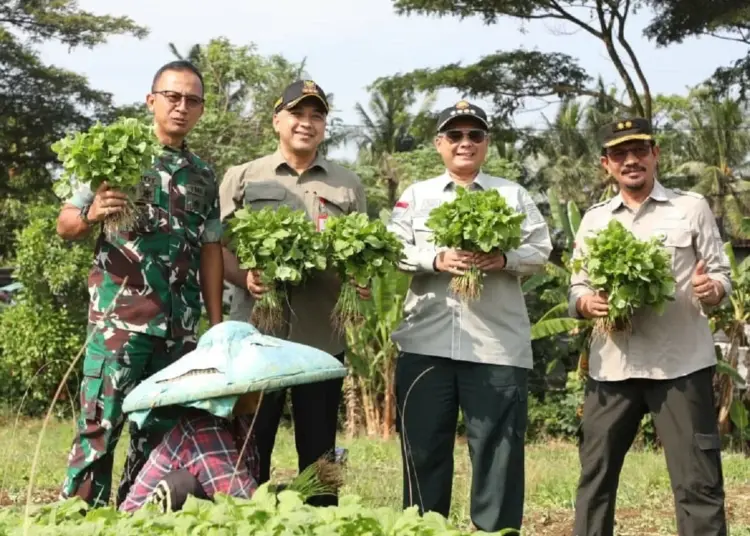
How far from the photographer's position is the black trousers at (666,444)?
4973 millimetres

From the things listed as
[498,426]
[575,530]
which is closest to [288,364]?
[498,426]

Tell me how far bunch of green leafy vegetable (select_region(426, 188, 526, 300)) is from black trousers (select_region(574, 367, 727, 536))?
969mm

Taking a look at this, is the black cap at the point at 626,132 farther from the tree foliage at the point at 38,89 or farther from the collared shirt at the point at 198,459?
the tree foliage at the point at 38,89

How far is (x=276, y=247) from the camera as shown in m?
4.52

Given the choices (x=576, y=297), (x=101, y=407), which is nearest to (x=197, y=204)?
(x=101, y=407)

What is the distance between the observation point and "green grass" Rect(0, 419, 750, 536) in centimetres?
712

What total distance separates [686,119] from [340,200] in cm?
4052

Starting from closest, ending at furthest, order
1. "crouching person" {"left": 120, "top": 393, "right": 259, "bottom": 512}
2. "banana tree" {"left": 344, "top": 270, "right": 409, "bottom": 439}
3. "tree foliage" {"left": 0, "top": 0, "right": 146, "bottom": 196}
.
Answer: "crouching person" {"left": 120, "top": 393, "right": 259, "bottom": 512}
"banana tree" {"left": 344, "top": 270, "right": 409, "bottom": 439}
"tree foliage" {"left": 0, "top": 0, "right": 146, "bottom": 196}

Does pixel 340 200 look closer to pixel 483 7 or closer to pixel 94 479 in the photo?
pixel 94 479

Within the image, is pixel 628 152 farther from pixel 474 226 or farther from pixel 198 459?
pixel 198 459

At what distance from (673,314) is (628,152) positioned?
33.4 inches

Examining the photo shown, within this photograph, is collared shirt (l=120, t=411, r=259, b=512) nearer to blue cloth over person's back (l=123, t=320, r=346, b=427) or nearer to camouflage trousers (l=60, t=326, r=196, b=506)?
blue cloth over person's back (l=123, t=320, r=346, b=427)

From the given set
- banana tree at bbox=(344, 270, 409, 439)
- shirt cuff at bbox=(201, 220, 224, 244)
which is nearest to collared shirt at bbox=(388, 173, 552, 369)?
shirt cuff at bbox=(201, 220, 224, 244)

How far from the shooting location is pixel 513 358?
498cm
